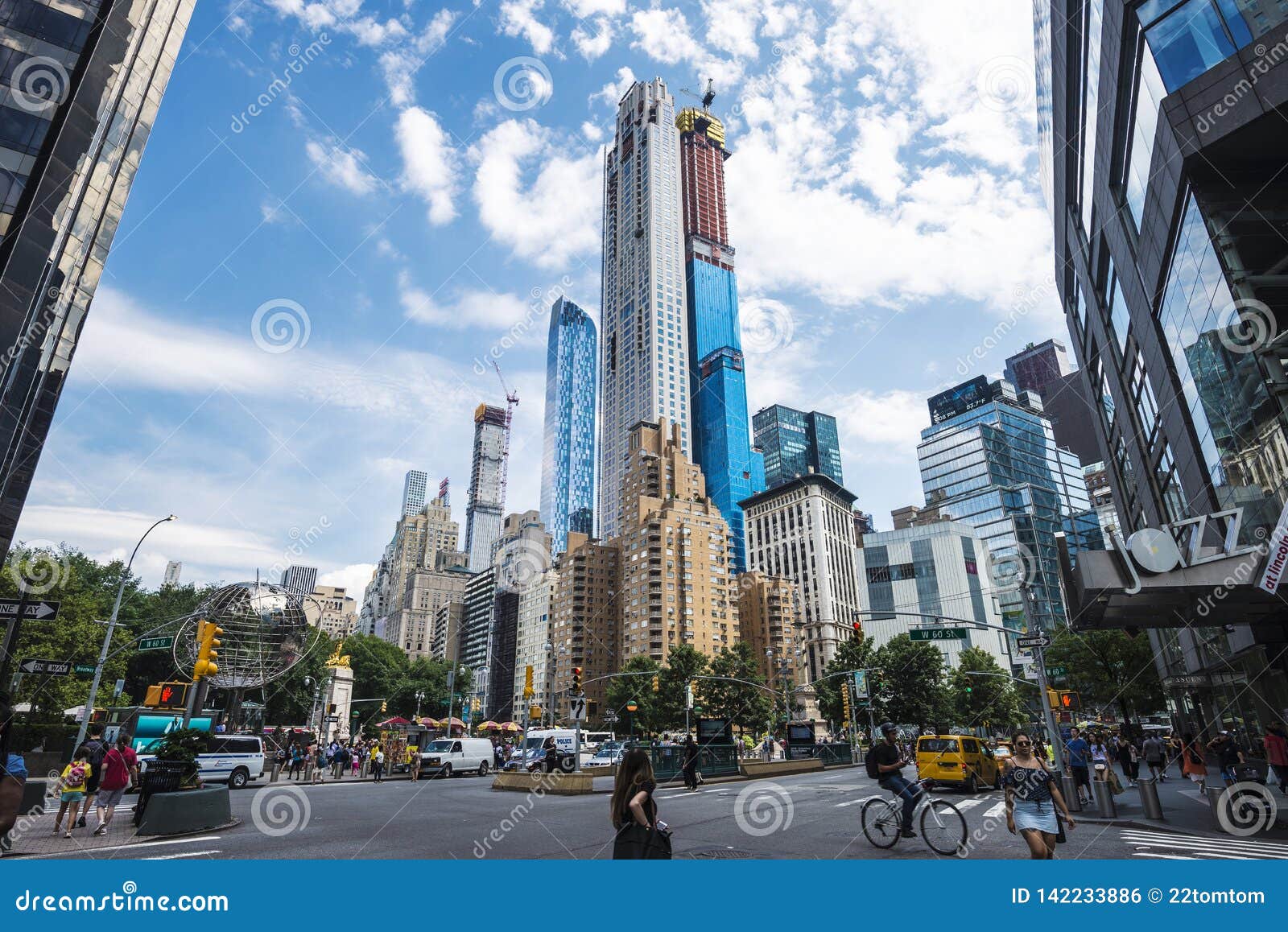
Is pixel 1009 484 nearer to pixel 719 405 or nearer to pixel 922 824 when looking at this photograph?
pixel 719 405

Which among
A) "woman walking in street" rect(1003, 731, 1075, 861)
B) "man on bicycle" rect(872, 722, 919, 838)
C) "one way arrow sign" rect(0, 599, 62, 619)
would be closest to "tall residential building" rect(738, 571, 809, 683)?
"one way arrow sign" rect(0, 599, 62, 619)

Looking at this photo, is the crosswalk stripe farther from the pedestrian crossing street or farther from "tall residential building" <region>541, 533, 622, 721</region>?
"tall residential building" <region>541, 533, 622, 721</region>

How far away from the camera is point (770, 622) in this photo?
13050cm

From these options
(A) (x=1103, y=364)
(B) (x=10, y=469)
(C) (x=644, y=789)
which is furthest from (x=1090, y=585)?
(B) (x=10, y=469)

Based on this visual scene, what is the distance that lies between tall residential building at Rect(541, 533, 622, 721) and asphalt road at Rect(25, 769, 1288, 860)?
104892mm

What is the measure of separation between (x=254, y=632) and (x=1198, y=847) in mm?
33146

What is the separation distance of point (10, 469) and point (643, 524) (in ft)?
323

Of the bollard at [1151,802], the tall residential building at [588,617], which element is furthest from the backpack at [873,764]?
the tall residential building at [588,617]

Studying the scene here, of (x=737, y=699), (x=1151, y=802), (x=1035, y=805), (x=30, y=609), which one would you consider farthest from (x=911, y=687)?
(x=30, y=609)

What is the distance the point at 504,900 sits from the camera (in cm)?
604

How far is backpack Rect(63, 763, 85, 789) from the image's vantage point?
1355 centimetres

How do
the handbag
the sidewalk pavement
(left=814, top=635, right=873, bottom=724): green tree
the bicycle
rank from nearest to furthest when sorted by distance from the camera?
the handbag < the bicycle < the sidewalk pavement < (left=814, top=635, right=873, bottom=724): green tree

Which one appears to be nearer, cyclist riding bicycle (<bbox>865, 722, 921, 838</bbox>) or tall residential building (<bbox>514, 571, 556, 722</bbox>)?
cyclist riding bicycle (<bbox>865, 722, 921, 838</bbox>)

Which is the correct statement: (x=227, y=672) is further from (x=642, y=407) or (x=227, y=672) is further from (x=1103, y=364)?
(x=642, y=407)
